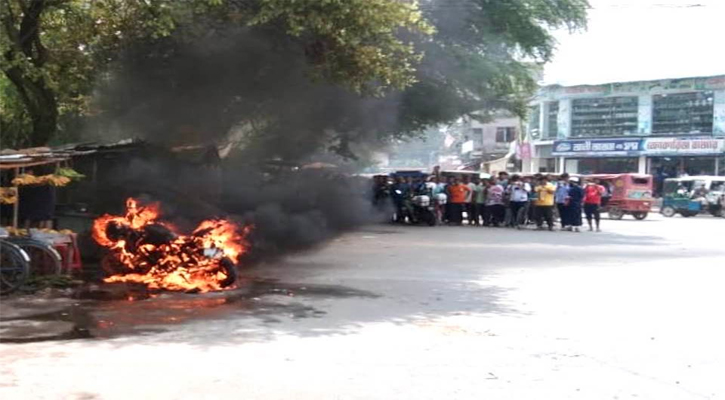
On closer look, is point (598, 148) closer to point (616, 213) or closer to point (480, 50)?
point (616, 213)

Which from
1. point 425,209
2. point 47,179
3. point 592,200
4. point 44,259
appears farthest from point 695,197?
point 44,259

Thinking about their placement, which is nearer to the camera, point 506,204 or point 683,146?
point 506,204

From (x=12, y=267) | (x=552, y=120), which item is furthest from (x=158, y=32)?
(x=552, y=120)

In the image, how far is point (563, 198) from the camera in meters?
19.1

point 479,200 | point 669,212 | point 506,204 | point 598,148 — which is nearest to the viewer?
point 506,204

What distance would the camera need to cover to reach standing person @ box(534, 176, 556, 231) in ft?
62.4

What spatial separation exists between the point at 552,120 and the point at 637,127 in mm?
5428

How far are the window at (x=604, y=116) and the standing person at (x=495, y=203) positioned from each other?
829 inches

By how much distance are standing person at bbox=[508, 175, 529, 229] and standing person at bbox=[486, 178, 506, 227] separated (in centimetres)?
27

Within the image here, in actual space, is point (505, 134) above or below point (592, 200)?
above

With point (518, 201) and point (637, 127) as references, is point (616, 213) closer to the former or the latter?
point (518, 201)

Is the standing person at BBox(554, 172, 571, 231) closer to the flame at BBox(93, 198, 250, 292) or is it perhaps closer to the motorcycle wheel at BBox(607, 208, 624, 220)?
the motorcycle wheel at BBox(607, 208, 624, 220)

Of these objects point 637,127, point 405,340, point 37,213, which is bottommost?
point 405,340

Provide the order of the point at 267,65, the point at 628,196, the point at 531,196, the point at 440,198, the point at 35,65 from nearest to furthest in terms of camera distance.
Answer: the point at 35,65, the point at 267,65, the point at 531,196, the point at 440,198, the point at 628,196
